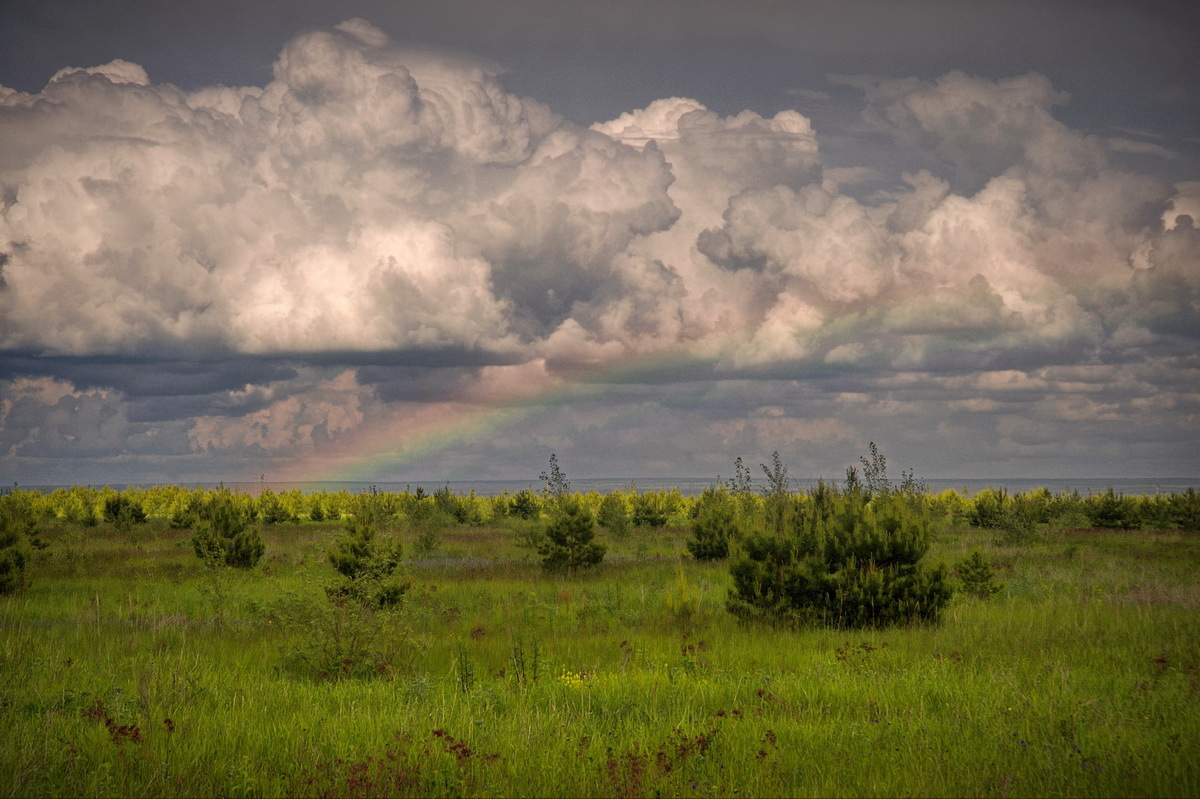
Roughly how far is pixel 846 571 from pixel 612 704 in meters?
7.28

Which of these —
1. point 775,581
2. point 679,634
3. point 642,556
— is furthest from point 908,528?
point 642,556

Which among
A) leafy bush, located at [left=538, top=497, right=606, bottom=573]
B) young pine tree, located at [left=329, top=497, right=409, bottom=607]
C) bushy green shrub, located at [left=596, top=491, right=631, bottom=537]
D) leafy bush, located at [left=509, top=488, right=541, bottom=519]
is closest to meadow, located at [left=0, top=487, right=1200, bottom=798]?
young pine tree, located at [left=329, top=497, right=409, bottom=607]

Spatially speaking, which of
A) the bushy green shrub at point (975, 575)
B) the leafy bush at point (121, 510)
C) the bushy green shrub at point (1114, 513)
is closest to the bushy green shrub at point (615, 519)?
the bushy green shrub at point (975, 575)

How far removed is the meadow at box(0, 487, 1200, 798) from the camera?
5.71 m

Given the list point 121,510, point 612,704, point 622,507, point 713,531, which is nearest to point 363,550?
point 612,704

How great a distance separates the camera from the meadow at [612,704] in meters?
5.71

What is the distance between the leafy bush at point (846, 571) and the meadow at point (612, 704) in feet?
2.27

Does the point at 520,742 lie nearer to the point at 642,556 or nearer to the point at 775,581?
the point at 775,581

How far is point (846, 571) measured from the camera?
45.0 ft

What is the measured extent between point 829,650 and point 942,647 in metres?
1.66

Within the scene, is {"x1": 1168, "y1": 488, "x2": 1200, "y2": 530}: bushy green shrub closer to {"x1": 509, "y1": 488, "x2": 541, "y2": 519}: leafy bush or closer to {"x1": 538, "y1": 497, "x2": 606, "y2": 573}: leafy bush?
{"x1": 538, "y1": 497, "x2": 606, "y2": 573}: leafy bush

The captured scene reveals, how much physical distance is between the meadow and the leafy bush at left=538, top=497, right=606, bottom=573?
9120 millimetres

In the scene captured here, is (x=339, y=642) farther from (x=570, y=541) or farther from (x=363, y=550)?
(x=570, y=541)

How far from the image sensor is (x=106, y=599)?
20.3 m
